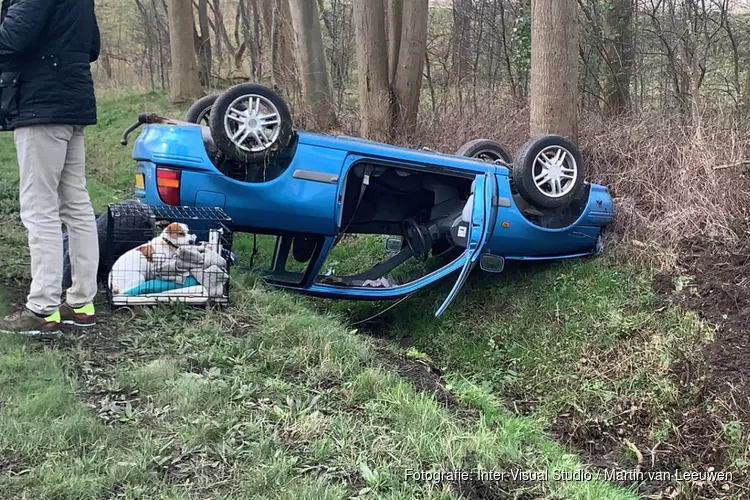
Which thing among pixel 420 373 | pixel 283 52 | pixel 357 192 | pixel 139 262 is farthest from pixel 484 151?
pixel 283 52

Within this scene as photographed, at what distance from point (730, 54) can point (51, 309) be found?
11.2 m

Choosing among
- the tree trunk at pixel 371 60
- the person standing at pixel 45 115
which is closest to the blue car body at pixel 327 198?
the person standing at pixel 45 115

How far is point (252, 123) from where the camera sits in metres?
5.12

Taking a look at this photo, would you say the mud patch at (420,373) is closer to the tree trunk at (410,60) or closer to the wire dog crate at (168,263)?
the wire dog crate at (168,263)

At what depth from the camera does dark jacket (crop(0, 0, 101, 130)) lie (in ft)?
11.9

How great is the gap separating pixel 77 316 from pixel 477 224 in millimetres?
3097

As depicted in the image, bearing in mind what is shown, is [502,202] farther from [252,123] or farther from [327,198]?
[252,123]

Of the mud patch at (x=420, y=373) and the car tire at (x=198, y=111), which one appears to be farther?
the car tire at (x=198, y=111)

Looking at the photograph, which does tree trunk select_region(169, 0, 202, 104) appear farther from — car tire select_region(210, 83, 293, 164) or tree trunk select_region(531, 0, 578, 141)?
car tire select_region(210, 83, 293, 164)

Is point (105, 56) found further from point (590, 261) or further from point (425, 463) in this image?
point (425, 463)

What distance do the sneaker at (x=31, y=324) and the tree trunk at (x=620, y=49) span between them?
32.1 ft

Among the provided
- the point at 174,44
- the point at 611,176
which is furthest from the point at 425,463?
the point at 174,44

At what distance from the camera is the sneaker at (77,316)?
13.4 feet

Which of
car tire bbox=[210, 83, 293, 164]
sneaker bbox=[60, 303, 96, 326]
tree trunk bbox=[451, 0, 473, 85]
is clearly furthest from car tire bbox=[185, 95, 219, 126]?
tree trunk bbox=[451, 0, 473, 85]
